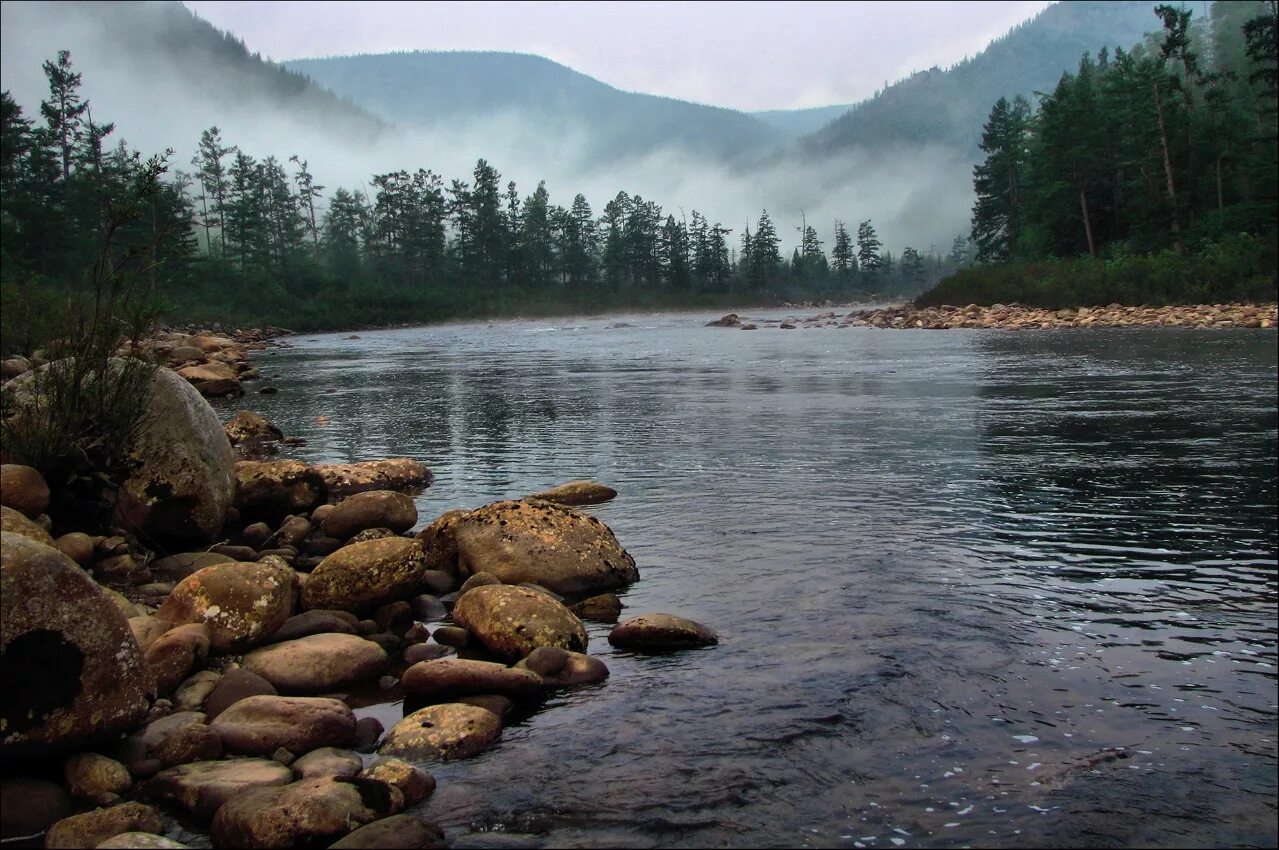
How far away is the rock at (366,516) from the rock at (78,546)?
246cm

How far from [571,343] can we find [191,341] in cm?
2035

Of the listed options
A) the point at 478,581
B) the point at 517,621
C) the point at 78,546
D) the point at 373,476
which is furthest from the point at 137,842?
the point at 373,476

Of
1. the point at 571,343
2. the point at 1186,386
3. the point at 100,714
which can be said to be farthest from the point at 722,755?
the point at 571,343

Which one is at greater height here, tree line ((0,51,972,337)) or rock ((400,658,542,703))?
tree line ((0,51,972,337))

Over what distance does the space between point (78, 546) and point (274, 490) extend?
310cm

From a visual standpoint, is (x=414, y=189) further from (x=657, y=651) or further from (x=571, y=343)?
(x=657, y=651)

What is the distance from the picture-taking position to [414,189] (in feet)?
372

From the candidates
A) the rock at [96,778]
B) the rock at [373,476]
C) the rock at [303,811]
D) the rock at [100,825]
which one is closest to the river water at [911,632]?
the rock at [303,811]

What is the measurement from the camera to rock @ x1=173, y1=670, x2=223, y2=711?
6.06 m

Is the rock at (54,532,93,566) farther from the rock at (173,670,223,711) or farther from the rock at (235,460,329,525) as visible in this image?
the rock at (173,670,223,711)

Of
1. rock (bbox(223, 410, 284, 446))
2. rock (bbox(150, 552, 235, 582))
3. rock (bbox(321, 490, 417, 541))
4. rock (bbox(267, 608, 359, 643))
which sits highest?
rock (bbox(223, 410, 284, 446))

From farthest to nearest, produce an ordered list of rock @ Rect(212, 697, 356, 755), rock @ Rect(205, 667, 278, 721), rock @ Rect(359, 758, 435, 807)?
rock @ Rect(205, 667, 278, 721) < rock @ Rect(212, 697, 356, 755) < rock @ Rect(359, 758, 435, 807)

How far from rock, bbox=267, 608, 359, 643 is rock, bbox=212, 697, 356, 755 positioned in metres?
1.37

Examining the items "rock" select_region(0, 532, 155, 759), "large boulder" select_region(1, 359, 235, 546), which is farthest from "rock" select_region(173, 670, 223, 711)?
"large boulder" select_region(1, 359, 235, 546)
